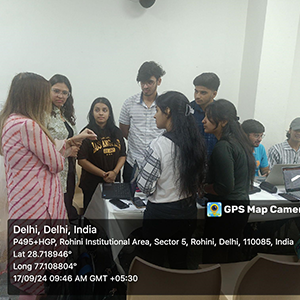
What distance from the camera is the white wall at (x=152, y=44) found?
1.20 m

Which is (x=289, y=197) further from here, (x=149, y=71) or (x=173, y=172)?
(x=149, y=71)

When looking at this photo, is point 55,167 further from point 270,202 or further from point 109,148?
point 270,202

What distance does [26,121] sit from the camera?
102 cm

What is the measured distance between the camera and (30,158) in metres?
1.07

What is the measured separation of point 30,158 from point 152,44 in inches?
33.1

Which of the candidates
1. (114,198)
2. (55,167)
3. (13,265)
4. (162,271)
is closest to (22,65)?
(55,167)

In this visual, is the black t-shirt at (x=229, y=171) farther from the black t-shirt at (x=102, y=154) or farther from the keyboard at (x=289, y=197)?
the black t-shirt at (x=102, y=154)

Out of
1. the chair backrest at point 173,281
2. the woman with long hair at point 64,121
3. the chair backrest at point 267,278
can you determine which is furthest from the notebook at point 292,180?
the woman with long hair at point 64,121

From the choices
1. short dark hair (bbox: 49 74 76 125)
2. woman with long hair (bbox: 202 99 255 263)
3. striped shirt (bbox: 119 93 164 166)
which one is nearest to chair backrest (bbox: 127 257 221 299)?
woman with long hair (bbox: 202 99 255 263)

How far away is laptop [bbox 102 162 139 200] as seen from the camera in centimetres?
137

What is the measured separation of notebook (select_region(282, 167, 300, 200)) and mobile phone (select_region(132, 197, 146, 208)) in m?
0.94

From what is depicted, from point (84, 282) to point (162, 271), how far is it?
0.69 metres

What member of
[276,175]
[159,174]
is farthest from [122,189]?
[276,175]

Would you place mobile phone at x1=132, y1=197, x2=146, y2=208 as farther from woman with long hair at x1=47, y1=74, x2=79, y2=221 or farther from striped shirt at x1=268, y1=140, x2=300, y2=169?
striped shirt at x1=268, y1=140, x2=300, y2=169
